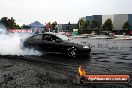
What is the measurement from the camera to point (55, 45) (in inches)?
571

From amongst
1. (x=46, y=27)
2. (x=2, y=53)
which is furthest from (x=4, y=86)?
(x=46, y=27)

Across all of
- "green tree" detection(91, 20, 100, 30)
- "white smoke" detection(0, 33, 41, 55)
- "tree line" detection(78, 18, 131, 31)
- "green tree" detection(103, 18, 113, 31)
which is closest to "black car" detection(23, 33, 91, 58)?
"white smoke" detection(0, 33, 41, 55)

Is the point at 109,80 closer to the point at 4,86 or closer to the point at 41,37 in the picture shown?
the point at 4,86

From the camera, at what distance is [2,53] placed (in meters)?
15.9

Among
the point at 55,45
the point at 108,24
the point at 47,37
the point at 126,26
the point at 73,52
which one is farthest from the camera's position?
the point at 108,24

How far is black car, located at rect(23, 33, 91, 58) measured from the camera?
14.0m

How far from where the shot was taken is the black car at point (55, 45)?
13961 millimetres

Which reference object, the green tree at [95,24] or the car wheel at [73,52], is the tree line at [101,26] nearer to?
the green tree at [95,24]

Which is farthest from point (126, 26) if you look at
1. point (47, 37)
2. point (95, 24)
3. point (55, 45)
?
point (55, 45)

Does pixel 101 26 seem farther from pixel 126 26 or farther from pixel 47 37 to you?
pixel 47 37

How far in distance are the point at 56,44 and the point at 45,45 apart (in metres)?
0.78

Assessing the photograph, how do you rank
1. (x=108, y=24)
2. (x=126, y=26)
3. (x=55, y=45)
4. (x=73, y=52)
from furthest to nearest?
(x=108, y=24), (x=126, y=26), (x=55, y=45), (x=73, y=52)

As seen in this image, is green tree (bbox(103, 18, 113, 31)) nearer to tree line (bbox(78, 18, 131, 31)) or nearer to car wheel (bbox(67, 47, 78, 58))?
tree line (bbox(78, 18, 131, 31))

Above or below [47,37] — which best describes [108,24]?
above
